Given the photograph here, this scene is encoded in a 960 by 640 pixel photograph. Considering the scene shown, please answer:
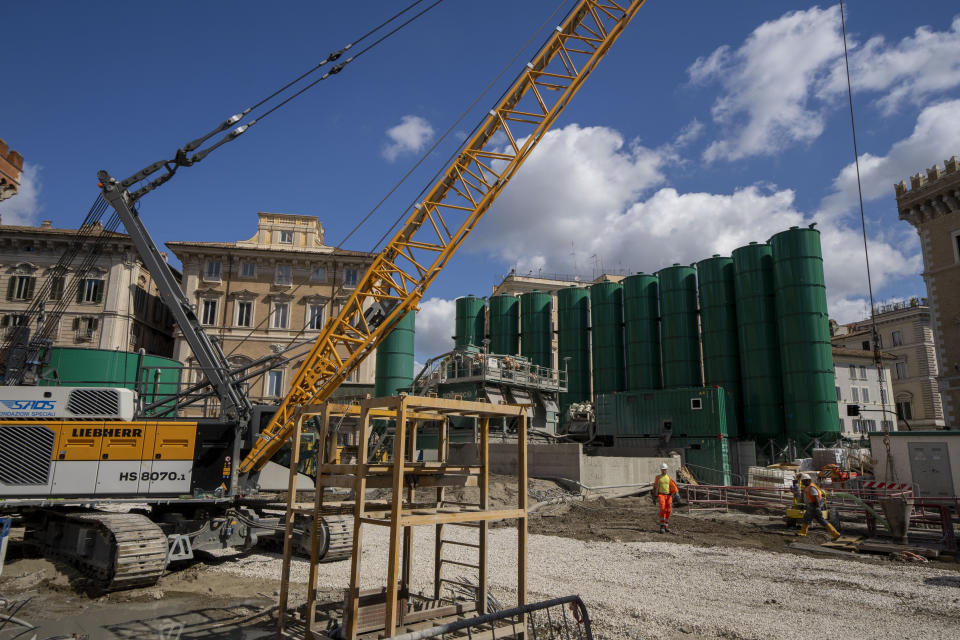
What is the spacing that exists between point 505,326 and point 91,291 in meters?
31.5

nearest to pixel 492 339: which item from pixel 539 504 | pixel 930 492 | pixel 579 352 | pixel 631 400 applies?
pixel 579 352

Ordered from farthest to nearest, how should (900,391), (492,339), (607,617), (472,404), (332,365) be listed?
(900,391), (492,339), (332,365), (607,617), (472,404)

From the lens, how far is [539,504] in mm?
22672

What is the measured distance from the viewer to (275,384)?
46.7 meters

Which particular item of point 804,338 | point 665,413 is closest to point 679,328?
point 804,338

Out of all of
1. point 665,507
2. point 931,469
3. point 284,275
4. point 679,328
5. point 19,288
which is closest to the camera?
point 665,507

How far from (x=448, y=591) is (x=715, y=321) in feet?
111

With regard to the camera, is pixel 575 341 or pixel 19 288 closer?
pixel 19 288

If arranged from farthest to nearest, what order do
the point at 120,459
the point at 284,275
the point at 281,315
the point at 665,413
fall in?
the point at 284,275 < the point at 281,315 < the point at 665,413 < the point at 120,459

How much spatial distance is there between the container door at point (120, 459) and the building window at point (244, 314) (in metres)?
36.7

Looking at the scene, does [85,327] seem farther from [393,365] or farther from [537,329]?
[537,329]

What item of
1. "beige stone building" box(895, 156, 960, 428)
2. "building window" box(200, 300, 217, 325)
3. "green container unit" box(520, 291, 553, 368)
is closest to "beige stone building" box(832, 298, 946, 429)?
"beige stone building" box(895, 156, 960, 428)

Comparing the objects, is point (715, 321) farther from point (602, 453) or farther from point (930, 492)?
point (930, 492)

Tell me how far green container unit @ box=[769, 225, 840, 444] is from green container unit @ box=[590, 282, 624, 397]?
12098mm
